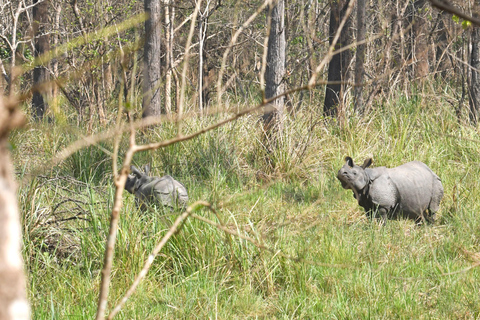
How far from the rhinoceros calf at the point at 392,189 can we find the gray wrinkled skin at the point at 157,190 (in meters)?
1.48

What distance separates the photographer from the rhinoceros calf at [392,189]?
206 inches

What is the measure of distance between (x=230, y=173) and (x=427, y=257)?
2.80 m

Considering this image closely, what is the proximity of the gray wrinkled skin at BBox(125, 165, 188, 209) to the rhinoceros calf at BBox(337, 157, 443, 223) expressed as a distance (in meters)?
1.48

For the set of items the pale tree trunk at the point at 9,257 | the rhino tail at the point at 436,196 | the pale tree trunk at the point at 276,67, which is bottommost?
the rhino tail at the point at 436,196

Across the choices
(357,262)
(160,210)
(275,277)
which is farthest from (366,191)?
(160,210)

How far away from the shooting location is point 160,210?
4.75 meters

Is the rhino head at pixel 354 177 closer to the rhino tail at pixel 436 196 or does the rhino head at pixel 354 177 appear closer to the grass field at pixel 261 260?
the grass field at pixel 261 260

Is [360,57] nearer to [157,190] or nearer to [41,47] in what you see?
[157,190]

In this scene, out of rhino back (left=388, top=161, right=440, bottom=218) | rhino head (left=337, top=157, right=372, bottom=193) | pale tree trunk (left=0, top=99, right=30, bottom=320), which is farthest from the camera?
rhino back (left=388, top=161, right=440, bottom=218)

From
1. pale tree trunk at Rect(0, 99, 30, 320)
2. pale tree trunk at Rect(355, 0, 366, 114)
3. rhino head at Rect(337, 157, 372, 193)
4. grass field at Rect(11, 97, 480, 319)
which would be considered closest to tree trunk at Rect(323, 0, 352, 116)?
pale tree trunk at Rect(355, 0, 366, 114)

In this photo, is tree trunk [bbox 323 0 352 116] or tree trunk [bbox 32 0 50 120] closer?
tree trunk [bbox 323 0 352 116]

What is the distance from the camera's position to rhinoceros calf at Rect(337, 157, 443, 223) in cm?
522

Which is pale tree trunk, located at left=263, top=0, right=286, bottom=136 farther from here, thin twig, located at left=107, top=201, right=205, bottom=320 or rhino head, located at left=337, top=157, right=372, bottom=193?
thin twig, located at left=107, top=201, right=205, bottom=320

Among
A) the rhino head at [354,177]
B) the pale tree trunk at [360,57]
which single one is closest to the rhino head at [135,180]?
the rhino head at [354,177]
